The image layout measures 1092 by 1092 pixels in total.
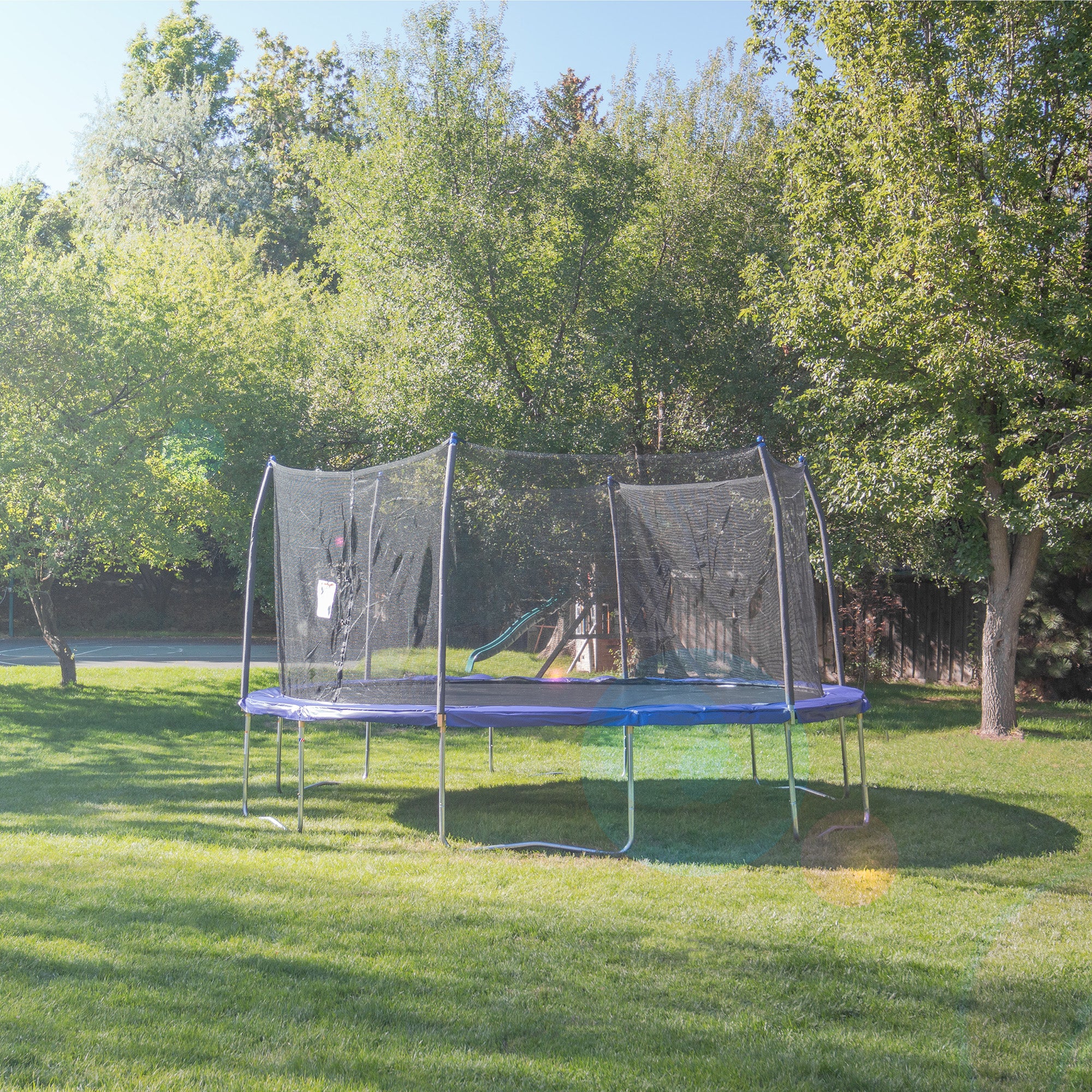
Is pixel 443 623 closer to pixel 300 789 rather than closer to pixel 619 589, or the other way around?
pixel 300 789

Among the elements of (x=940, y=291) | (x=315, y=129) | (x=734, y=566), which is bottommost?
(x=734, y=566)

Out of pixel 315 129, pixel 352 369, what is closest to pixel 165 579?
pixel 315 129

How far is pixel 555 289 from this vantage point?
443 inches

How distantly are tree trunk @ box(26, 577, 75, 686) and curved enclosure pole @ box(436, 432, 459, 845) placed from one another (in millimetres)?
8530

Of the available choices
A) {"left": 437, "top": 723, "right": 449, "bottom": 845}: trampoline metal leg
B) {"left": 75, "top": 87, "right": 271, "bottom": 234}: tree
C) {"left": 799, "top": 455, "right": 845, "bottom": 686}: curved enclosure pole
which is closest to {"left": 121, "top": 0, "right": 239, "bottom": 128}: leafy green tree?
{"left": 75, "top": 87, "right": 271, "bottom": 234}: tree

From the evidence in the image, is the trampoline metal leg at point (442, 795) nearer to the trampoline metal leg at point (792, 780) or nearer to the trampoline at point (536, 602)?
the trampoline at point (536, 602)

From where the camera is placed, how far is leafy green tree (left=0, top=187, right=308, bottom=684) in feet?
35.3

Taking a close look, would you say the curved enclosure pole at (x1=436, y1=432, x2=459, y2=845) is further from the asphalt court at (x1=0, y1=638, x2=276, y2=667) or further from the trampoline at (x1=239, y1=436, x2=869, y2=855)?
the asphalt court at (x1=0, y1=638, x2=276, y2=667)

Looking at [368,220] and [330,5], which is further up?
[330,5]

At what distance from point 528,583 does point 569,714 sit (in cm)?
151

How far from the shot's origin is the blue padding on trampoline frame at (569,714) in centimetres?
542

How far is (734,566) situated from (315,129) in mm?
23958

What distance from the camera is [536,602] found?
6848mm

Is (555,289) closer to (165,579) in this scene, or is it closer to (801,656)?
(801,656)
